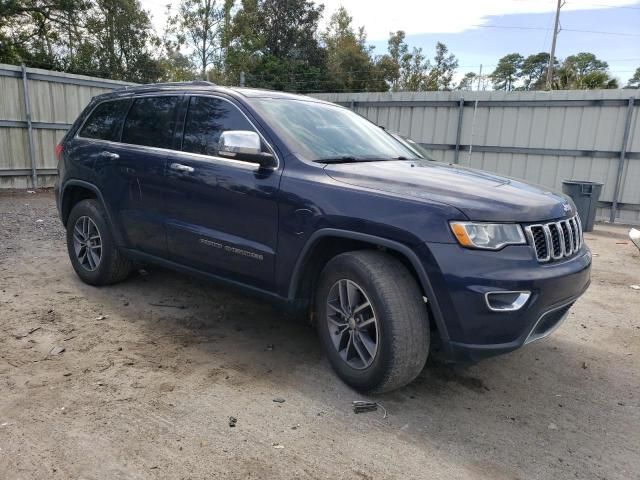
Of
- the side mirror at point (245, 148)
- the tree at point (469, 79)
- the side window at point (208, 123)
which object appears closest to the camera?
the side mirror at point (245, 148)

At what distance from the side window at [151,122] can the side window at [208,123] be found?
20 cm

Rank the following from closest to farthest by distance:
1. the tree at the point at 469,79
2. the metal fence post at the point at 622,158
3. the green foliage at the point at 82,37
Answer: the metal fence post at the point at 622,158 < the green foliage at the point at 82,37 < the tree at the point at 469,79

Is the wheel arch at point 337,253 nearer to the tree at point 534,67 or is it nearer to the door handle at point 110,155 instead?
the door handle at point 110,155

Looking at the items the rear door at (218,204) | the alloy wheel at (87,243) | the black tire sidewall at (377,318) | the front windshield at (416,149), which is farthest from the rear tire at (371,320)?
the alloy wheel at (87,243)

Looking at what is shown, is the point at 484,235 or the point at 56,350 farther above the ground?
the point at 484,235

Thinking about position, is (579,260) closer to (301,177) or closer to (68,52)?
(301,177)

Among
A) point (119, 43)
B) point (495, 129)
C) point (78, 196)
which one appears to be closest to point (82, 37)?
point (119, 43)

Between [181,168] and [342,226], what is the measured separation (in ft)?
5.08

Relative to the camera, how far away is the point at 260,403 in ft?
9.86

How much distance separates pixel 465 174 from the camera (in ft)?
11.1

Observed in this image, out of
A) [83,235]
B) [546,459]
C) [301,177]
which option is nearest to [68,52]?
[83,235]

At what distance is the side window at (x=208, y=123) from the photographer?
3719mm

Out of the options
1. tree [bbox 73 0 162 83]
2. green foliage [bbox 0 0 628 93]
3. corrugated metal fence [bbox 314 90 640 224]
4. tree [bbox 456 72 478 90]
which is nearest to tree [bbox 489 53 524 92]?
tree [bbox 456 72 478 90]

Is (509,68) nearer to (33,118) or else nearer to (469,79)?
(469,79)
